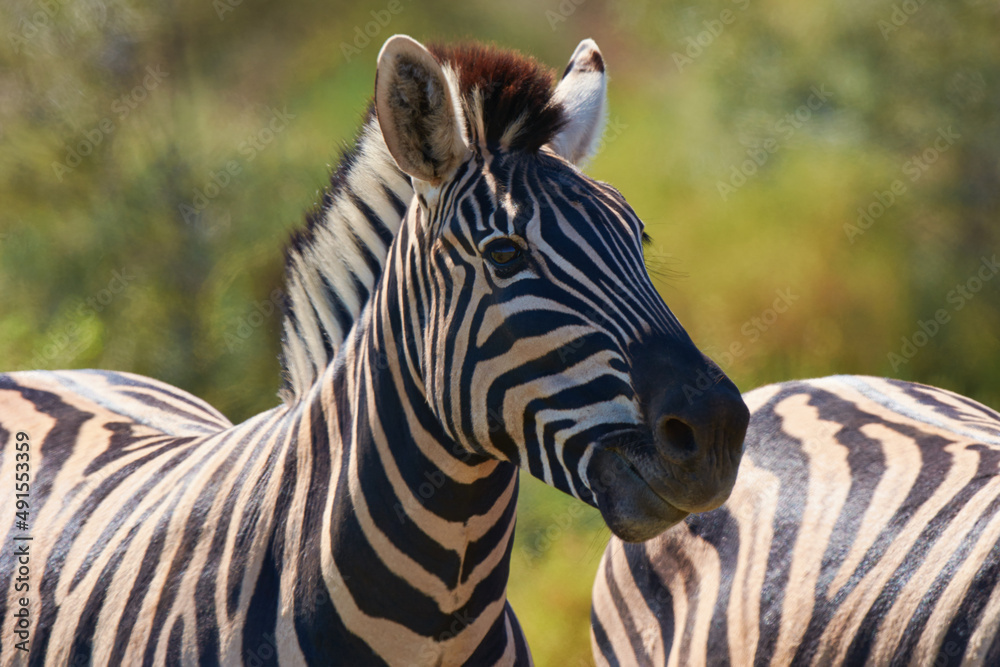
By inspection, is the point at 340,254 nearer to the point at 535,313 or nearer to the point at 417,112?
the point at 417,112

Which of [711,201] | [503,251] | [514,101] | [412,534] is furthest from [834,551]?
[711,201]

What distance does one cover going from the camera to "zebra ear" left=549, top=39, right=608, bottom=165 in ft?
8.89

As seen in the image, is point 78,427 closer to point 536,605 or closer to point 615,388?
point 615,388

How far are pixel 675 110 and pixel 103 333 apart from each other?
7774 mm

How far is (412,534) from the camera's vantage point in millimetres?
2320

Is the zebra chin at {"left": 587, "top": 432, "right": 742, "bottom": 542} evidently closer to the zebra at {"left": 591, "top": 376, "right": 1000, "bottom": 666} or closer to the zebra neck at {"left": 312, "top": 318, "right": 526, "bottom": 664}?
the zebra neck at {"left": 312, "top": 318, "right": 526, "bottom": 664}

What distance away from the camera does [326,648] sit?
232 cm

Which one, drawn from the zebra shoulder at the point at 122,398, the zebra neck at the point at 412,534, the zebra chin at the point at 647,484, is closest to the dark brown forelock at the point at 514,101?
the zebra neck at the point at 412,534

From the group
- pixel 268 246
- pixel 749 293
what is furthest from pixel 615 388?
pixel 749 293

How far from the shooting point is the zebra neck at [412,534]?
7.60 feet

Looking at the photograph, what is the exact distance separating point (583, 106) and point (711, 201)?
319 inches

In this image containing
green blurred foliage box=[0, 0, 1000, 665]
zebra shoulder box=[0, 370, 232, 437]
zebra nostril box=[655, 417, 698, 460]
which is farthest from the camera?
green blurred foliage box=[0, 0, 1000, 665]

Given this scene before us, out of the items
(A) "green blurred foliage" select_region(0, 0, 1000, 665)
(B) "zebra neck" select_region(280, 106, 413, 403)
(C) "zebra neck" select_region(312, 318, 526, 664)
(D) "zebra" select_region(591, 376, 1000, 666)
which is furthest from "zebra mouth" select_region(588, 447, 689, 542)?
(A) "green blurred foliage" select_region(0, 0, 1000, 665)

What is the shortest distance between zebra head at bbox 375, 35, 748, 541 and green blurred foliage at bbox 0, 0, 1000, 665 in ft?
17.6
